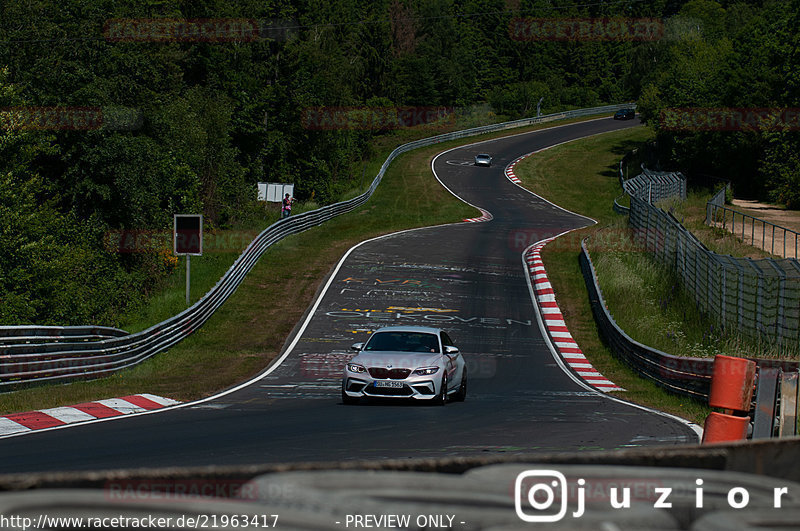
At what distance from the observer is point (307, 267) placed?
122 ft

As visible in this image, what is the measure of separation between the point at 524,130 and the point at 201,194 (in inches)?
2203

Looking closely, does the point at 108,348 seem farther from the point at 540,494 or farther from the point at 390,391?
the point at 540,494

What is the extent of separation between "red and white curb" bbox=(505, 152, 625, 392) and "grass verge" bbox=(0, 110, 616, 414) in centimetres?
816

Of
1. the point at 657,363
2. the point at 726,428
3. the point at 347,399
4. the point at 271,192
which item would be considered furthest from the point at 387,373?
the point at 271,192

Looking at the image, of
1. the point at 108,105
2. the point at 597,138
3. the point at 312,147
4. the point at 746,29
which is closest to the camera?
the point at 108,105

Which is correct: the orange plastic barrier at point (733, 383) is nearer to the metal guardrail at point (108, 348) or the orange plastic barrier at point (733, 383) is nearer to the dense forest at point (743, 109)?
the metal guardrail at point (108, 348)

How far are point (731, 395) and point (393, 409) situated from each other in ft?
25.6

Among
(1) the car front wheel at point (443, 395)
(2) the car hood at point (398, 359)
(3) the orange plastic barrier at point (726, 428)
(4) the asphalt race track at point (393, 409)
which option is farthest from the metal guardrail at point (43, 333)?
(3) the orange plastic barrier at point (726, 428)

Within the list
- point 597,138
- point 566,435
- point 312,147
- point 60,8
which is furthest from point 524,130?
point 566,435

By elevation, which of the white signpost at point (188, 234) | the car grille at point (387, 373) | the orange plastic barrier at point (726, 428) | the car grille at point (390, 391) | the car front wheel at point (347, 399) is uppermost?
the white signpost at point (188, 234)

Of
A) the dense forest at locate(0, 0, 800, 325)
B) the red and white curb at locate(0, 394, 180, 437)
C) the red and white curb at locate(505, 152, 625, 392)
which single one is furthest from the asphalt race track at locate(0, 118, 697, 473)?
the dense forest at locate(0, 0, 800, 325)

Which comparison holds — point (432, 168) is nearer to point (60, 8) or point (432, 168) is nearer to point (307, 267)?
point (60, 8)

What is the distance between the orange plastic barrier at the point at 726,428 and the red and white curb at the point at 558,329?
1110cm

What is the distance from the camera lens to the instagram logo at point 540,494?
3.76 metres
